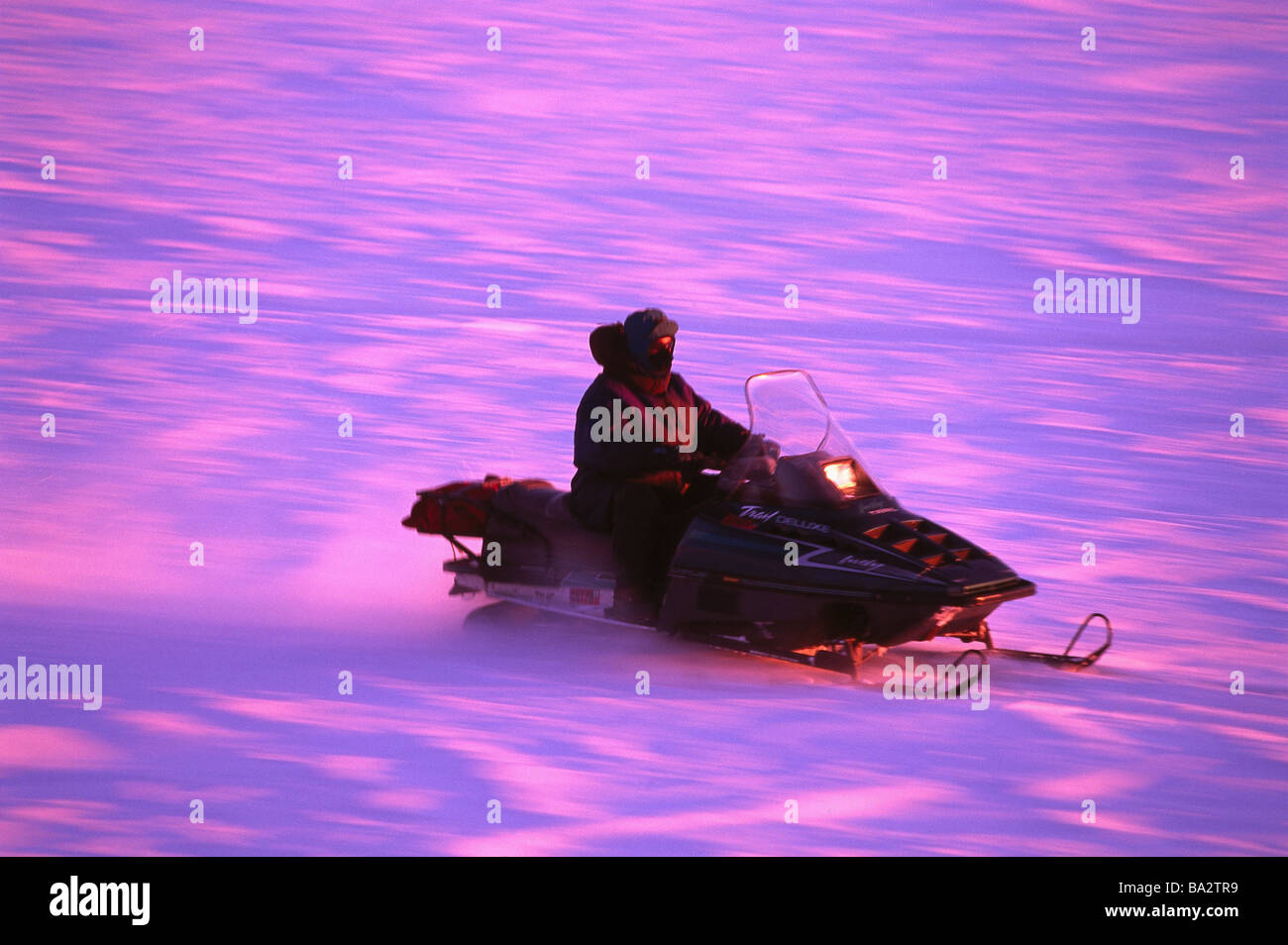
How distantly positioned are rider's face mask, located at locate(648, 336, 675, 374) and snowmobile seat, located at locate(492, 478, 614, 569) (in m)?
0.74

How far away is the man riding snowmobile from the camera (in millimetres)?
6613

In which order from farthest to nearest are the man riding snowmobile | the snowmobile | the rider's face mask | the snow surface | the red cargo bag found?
the red cargo bag, the rider's face mask, the man riding snowmobile, the snowmobile, the snow surface

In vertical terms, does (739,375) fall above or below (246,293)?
below

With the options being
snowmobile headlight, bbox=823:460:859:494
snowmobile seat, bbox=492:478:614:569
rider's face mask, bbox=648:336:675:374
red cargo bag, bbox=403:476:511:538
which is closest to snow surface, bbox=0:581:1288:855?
snowmobile seat, bbox=492:478:614:569

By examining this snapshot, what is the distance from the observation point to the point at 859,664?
626 centimetres

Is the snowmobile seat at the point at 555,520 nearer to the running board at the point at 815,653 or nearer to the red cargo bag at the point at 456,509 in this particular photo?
the red cargo bag at the point at 456,509

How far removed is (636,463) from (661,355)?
50 cm

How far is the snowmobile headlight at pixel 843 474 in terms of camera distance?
649 cm

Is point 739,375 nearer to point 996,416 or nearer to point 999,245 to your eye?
point 996,416

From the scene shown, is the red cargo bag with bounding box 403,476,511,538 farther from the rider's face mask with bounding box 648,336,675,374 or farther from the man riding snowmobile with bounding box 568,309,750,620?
the rider's face mask with bounding box 648,336,675,374

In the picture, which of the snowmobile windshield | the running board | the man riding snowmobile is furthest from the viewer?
Result: the man riding snowmobile

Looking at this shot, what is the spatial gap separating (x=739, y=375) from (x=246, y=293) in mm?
4356

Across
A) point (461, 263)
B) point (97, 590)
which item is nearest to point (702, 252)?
point (461, 263)

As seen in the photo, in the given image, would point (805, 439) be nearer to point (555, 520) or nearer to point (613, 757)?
point (555, 520)
